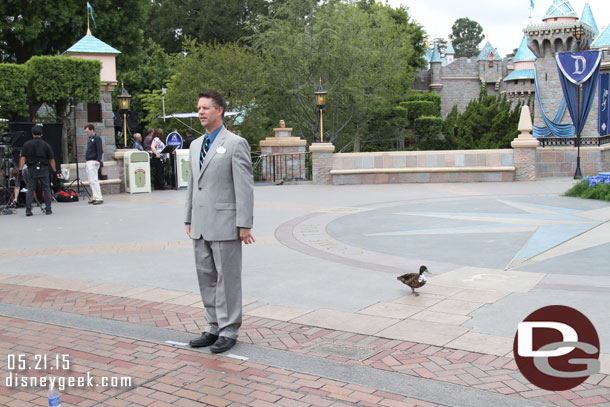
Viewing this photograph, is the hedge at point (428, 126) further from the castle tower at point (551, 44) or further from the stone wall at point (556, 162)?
the stone wall at point (556, 162)

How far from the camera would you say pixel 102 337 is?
530 centimetres

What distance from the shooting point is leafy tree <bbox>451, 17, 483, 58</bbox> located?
118562 mm

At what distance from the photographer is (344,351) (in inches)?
190

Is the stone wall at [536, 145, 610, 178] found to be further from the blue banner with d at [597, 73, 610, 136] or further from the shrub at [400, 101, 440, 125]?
the shrub at [400, 101, 440, 125]

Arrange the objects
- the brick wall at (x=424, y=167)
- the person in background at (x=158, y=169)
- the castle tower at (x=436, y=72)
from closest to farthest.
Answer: the person in background at (x=158, y=169)
the brick wall at (x=424, y=167)
the castle tower at (x=436, y=72)

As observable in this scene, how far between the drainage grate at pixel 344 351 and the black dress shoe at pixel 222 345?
2.04 feet

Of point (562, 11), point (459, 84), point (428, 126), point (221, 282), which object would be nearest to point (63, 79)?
point (221, 282)

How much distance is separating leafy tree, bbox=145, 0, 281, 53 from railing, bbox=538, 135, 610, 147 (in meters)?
33.4

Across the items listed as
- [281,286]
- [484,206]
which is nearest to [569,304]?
[281,286]

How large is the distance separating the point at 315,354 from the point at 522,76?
55.2m

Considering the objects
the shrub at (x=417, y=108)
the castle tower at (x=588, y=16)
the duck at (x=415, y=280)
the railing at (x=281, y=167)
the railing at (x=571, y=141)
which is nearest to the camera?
the duck at (x=415, y=280)

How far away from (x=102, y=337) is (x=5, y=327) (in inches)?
40.8

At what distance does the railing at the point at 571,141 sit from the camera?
24.8 metres

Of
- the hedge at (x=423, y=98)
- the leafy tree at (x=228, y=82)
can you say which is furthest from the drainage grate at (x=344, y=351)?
the hedge at (x=423, y=98)
